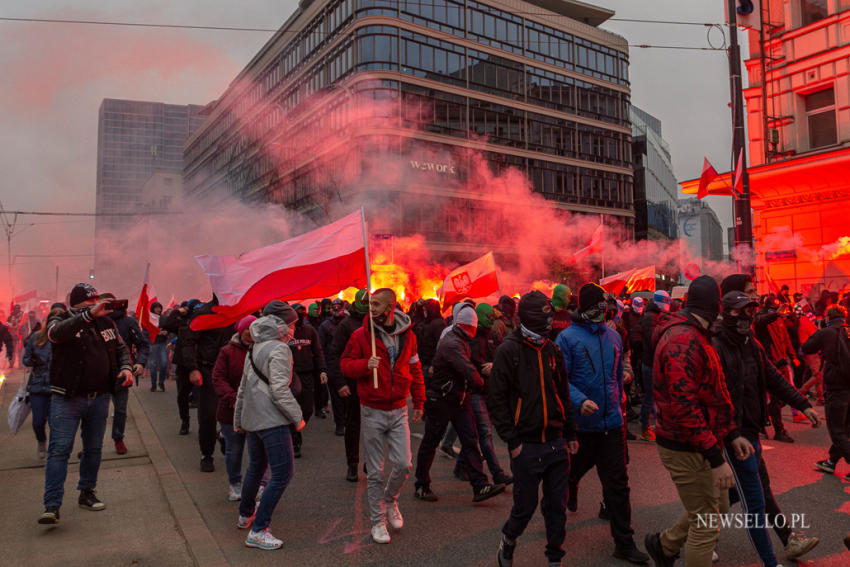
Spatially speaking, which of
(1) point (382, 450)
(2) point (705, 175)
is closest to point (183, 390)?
(1) point (382, 450)

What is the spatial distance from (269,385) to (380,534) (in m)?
1.36

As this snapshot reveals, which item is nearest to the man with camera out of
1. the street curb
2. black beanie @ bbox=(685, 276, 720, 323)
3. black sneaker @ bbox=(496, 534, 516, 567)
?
the street curb

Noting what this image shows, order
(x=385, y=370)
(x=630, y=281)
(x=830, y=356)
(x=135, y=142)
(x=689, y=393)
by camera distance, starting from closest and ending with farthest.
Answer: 1. (x=689, y=393)
2. (x=385, y=370)
3. (x=830, y=356)
4. (x=630, y=281)
5. (x=135, y=142)

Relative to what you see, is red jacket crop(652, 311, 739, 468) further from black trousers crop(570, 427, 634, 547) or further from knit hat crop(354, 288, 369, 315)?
knit hat crop(354, 288, 369, 315)

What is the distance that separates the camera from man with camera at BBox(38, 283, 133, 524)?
4816 mm

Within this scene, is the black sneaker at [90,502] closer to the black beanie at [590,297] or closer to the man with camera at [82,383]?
the man with camera at [82,383]

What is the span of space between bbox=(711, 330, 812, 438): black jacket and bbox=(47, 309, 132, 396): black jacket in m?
4.62

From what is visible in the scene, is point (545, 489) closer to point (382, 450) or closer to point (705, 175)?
point (382, 450)

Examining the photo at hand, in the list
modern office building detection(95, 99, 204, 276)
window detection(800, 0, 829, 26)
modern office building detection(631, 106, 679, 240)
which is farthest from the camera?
modern office building detection(95, 99, 204, 276)

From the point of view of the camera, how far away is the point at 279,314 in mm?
4805

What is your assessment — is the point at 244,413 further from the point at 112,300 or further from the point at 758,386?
the point at 758,386

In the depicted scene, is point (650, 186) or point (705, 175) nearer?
point (705, 175)

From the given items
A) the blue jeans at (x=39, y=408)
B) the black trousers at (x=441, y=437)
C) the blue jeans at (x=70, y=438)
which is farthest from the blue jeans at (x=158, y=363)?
the black trousers at (x=441, y=437)

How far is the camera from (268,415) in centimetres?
447
